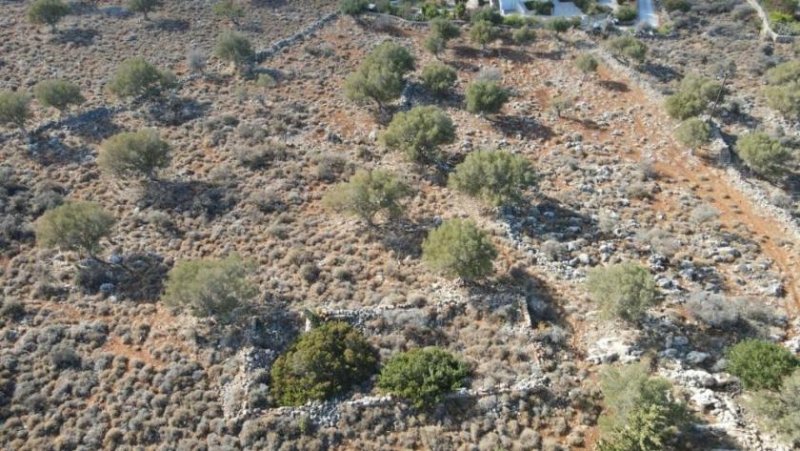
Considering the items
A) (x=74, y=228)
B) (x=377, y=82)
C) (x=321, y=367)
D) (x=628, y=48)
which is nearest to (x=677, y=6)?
(x=628, y=48)

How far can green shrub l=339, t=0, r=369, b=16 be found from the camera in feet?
184

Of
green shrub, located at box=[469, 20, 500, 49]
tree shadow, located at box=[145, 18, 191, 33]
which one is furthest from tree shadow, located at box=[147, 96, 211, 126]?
green shrub, located at box=[469, 20, 500, 49]

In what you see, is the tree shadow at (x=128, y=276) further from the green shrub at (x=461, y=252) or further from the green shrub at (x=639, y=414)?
the green shrub at (x=639, y=414)

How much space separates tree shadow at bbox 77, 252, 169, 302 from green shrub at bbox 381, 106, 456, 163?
16156mm

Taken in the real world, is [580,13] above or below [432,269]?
above

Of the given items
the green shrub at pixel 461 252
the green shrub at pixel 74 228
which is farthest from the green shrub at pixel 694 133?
the green shrub at pixel 74 228

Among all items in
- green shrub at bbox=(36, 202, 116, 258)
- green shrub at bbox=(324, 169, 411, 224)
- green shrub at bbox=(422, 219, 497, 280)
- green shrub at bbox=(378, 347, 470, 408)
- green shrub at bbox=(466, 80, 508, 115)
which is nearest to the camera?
green shrub at bbox=(378, 347, 470, 408)

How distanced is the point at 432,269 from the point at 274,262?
8.65m

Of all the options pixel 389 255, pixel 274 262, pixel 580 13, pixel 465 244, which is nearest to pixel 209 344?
pixel 274 262

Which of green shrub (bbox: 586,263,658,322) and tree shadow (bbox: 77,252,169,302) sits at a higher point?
green shrub (bbox: 586,263,658,322)

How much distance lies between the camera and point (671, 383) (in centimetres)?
2256

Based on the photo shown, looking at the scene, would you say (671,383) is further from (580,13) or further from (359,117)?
(580,13)

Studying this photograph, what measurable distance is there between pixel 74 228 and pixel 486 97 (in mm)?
27556

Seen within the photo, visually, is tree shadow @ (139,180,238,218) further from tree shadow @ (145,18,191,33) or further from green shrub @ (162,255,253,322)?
tree shadow @ (145,18,191,33)
